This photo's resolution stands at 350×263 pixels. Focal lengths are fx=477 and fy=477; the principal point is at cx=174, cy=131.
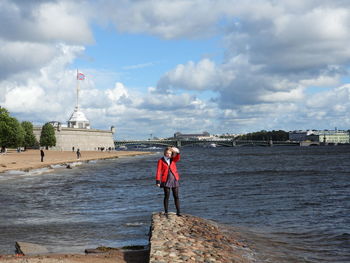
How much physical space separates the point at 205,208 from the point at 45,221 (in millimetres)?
7832

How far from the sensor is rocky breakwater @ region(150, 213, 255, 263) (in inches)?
425

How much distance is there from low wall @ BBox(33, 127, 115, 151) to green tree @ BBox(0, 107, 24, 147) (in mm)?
46239

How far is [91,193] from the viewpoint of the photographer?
31719mm

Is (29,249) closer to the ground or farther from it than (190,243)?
closer to the ground

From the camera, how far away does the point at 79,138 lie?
17150cm

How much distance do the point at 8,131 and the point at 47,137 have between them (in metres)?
43.2

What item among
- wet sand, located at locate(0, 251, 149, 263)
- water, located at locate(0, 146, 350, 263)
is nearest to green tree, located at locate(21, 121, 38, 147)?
water, located at locate(0, 146, 350, 263)

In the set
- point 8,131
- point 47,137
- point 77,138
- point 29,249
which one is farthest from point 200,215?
point 77,138

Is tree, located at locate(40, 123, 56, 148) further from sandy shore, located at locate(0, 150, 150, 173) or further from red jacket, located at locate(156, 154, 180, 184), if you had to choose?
red jacket, located at locate(156, 154, 180, 184)

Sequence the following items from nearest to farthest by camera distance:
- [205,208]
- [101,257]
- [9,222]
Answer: [101,257] → [9,222] → [205,208]

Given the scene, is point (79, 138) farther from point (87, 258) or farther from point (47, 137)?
point (87, 258)

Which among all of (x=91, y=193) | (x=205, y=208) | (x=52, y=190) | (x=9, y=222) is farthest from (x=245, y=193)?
(x=9, y=222)

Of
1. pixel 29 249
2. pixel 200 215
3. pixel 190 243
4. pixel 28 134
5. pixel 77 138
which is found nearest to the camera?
pixel 190 243

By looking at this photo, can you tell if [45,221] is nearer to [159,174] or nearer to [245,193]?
[159,174]
